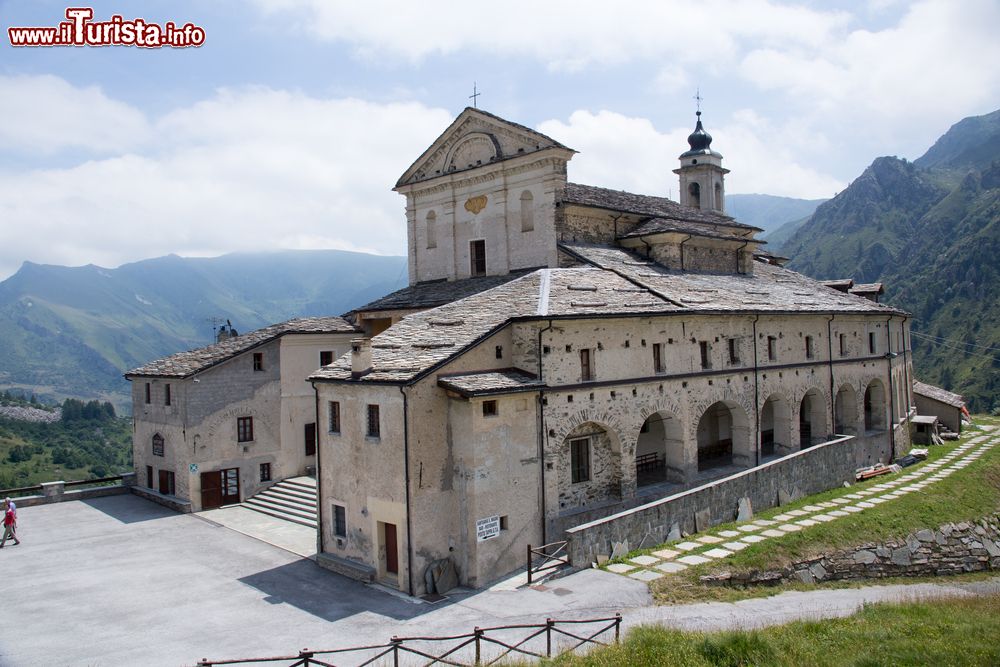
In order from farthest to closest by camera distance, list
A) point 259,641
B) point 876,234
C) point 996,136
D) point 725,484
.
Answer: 1. point 996,136
2. point 876,234
3. point 725,484
4. point 259,641

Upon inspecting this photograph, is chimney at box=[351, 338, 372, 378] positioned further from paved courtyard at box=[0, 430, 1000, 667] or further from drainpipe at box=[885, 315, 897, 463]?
drainpipe at box=[885, 315, 897, 463]

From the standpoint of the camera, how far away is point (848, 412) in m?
37.3

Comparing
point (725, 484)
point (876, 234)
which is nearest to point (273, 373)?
point (725, 484)

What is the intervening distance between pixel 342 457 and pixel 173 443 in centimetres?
1237

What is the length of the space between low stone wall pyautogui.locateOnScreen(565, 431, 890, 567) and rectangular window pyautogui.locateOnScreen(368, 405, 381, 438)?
6138 mm

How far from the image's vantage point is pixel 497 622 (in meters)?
16.7

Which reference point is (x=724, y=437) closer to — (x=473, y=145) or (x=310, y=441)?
(x=473, y=145)

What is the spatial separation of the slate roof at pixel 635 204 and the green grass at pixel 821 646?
19.6 m

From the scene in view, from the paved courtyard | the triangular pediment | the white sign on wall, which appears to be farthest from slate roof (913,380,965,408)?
the white sign on wall

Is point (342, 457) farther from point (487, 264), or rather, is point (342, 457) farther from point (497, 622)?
point (487, 264)

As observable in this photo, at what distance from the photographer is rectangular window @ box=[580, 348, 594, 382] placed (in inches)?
909

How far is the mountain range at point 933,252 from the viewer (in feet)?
315

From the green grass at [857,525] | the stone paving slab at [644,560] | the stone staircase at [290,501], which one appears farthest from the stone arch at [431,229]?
the stone paving slab at [644,560]

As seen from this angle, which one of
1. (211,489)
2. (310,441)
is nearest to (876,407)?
(310,441)
